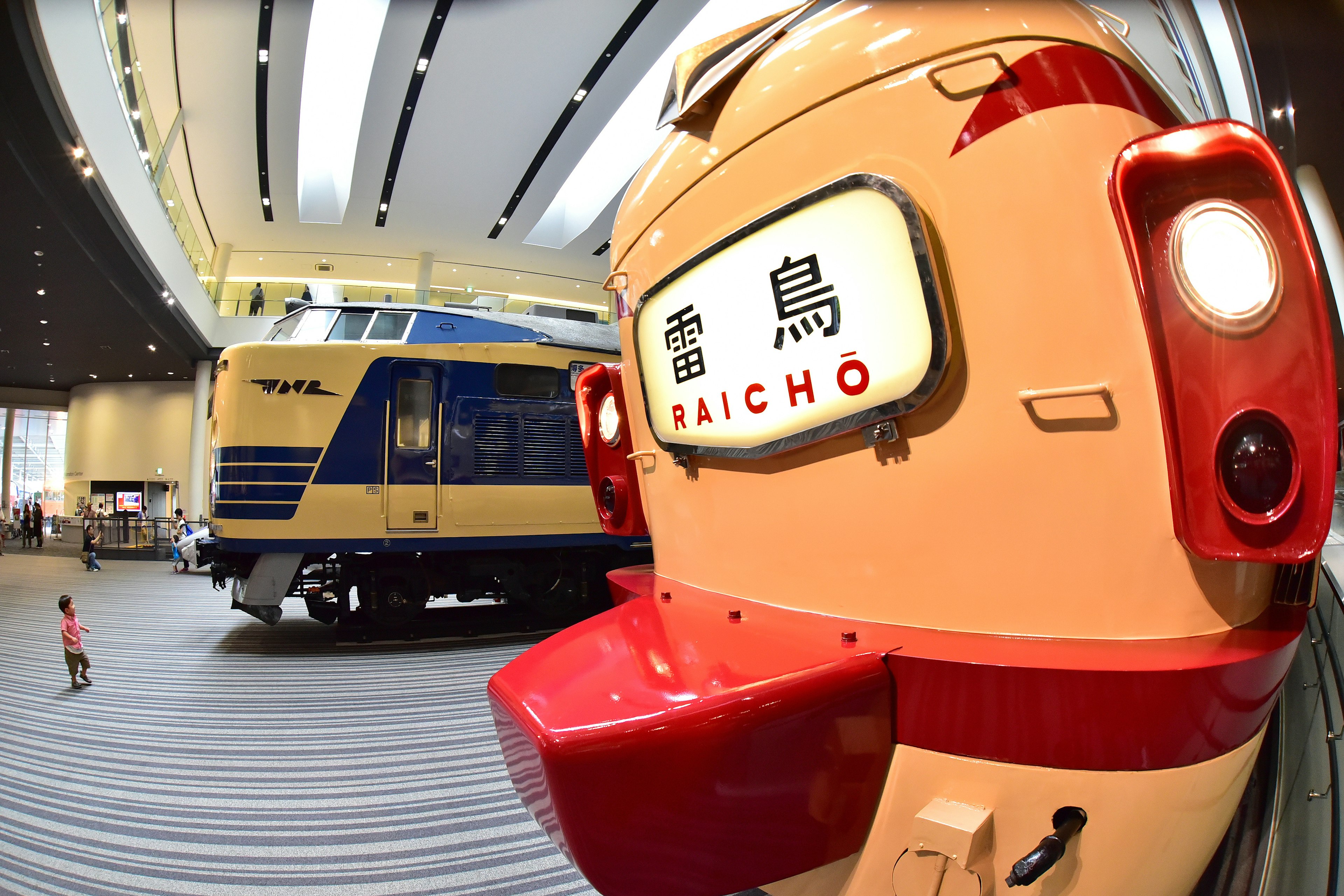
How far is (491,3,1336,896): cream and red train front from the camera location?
0.82 m

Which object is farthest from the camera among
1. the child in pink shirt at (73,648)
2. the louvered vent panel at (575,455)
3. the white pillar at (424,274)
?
the white pillar at (424,274)

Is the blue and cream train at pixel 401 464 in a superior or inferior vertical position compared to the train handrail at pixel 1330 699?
superior

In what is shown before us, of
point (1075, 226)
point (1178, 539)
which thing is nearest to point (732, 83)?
point (1075, 226)

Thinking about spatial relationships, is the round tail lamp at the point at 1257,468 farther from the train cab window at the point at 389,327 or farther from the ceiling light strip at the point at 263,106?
Answer: the ceiling light strip at the point at 263,106

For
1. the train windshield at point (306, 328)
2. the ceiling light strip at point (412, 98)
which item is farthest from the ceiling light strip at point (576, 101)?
the train windshield at point (306, 328)

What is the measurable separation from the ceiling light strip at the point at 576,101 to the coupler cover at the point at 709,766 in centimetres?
1267

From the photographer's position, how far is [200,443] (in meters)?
18.0

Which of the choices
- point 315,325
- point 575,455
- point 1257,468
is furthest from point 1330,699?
point 315,325

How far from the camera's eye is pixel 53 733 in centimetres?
382

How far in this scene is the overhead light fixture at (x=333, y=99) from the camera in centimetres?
1191

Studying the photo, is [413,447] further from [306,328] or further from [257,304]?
[257,304]

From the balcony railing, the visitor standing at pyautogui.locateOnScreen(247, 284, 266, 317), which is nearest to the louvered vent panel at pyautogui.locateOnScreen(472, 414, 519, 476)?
the balcony railing

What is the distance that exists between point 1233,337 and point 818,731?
75 centimetres

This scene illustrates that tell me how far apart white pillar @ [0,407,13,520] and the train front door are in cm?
2961
